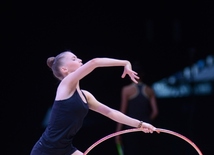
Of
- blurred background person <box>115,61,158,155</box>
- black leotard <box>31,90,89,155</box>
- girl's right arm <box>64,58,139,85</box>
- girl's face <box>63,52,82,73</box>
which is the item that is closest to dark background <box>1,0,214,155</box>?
blurred background person <box>115,61,158,155</box>

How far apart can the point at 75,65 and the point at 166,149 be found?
3.78 metres

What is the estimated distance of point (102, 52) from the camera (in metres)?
6.70

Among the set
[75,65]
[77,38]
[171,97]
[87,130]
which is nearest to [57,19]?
[77,38]

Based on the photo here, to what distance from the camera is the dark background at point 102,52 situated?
20.6 ft

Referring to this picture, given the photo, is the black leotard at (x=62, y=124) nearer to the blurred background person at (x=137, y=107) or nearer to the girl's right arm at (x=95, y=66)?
the girl's right arm at (x=95, y=66)

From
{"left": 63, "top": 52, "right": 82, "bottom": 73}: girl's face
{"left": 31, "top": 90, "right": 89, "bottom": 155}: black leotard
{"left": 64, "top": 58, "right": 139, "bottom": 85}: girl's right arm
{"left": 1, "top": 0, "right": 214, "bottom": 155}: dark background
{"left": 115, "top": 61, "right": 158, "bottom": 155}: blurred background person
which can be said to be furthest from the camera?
{"left": 1, "top": 0, "right": 214, "bottom": 155}: dark background

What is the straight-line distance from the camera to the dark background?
627cm

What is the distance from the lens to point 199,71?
7215 millimetres

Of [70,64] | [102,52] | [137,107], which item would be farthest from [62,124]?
[102,52]

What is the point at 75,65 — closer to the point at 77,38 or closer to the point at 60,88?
the point at 60,88

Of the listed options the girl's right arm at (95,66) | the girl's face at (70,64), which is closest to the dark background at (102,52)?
the girl's face at (70,64)

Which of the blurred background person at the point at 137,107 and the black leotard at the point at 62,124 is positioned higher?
the black leotard at the point at 62,124

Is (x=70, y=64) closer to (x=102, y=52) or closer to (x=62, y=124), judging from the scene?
(x=62, y=124)

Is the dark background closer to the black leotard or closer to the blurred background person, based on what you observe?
the blurred background person
